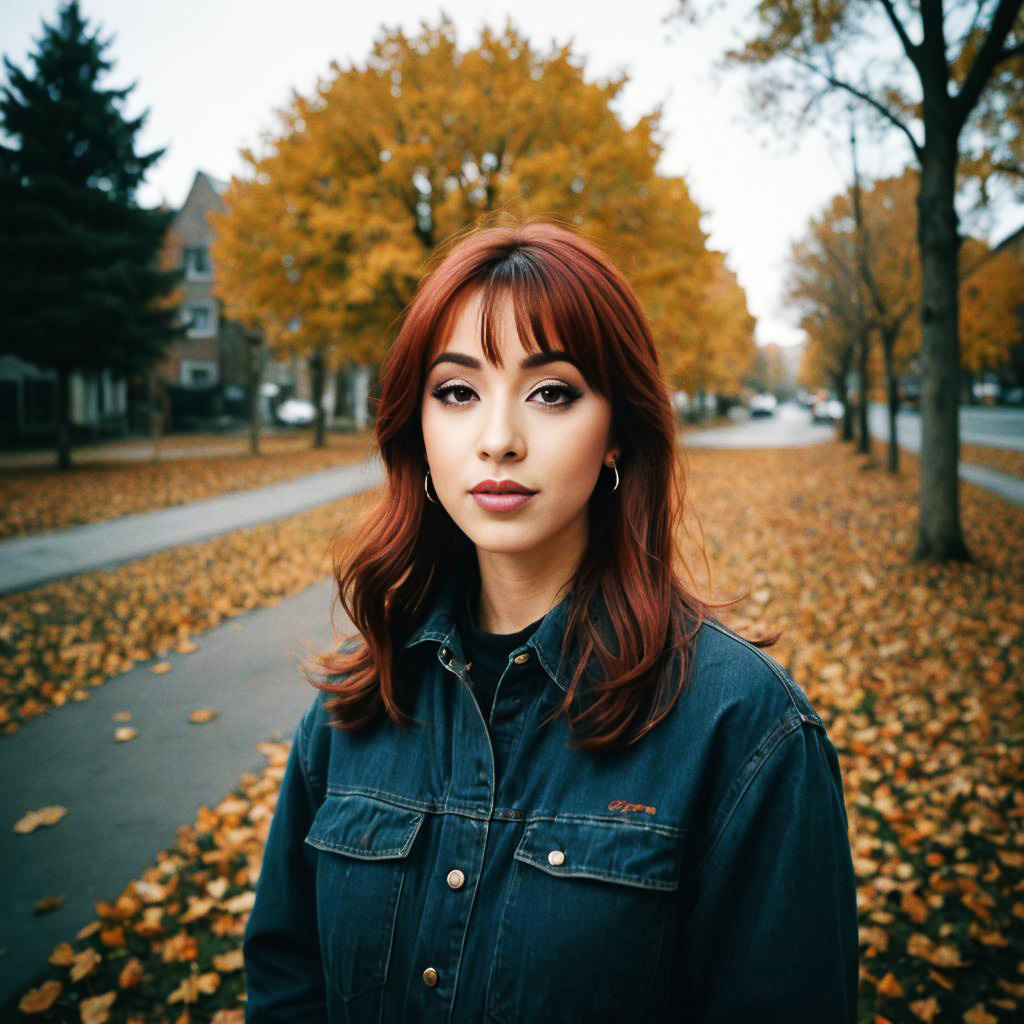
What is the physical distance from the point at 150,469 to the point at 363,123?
10.5 metres

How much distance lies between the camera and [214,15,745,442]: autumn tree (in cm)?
1425

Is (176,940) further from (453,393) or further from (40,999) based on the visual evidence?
(453,393)

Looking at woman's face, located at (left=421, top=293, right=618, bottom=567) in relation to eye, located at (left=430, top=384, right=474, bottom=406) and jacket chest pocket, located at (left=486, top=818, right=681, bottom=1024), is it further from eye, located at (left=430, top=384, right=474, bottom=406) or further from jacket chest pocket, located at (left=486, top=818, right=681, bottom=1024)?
jacket chest pocket, located at (left=486, top=818, right=681, bottom=1024)

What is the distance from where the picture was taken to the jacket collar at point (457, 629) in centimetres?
140

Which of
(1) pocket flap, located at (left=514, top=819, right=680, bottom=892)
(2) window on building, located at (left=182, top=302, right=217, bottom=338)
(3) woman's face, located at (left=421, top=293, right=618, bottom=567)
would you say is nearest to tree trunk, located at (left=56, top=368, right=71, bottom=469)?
(3) woman's face, located at (left=421, top=293, right=618, bottom=567)

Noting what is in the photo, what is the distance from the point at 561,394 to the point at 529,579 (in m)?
0.39

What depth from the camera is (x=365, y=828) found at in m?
1.40

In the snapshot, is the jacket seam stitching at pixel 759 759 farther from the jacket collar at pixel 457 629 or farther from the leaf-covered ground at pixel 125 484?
the leaf-covered ground at pixel 125 484

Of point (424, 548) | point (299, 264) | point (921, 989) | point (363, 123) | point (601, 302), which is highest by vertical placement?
point (363, 123)

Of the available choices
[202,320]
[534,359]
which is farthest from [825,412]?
[534,359]

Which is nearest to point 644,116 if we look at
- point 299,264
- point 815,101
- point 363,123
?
point 363,123

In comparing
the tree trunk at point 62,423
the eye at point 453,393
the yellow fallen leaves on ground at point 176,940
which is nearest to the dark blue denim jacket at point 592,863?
the eye at point 453,393

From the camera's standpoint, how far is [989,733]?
4.45m

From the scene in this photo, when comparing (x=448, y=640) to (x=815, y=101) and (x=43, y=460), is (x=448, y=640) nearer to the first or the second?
(x=815, y=101)
